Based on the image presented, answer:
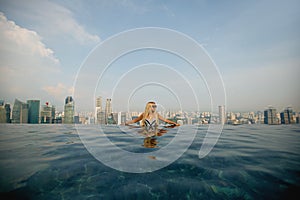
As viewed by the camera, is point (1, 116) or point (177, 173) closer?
point (177, 173)

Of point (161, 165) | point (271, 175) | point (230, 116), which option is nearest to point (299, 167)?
point (271, 175)

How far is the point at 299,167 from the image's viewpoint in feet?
15.9

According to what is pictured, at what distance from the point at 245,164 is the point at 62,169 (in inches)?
237

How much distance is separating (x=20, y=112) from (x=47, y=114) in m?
13.5

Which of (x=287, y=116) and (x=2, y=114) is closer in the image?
(x=287, y=116)

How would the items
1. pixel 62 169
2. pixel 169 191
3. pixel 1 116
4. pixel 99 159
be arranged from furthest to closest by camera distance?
1. pixel 1 116
2. pixel 99 159
3. pixel 62 169
4. pixel 169 191

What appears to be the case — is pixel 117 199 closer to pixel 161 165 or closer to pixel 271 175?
pixel 161 165

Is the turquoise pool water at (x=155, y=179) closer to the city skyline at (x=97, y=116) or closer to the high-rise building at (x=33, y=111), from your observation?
the city skyline at (x=97, y=116)

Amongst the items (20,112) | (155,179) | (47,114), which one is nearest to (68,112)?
(47,114)

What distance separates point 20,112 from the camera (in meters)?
57.6

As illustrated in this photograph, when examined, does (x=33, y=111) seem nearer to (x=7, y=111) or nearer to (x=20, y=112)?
(x=20, y=112)

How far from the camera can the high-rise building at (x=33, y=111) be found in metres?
57.1

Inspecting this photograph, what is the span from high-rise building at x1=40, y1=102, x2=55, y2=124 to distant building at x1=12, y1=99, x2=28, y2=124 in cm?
869

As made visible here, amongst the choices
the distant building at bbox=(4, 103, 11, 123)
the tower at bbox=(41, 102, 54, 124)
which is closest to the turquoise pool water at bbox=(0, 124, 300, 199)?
the tower at bbox=(41, 102, 54, 124)
